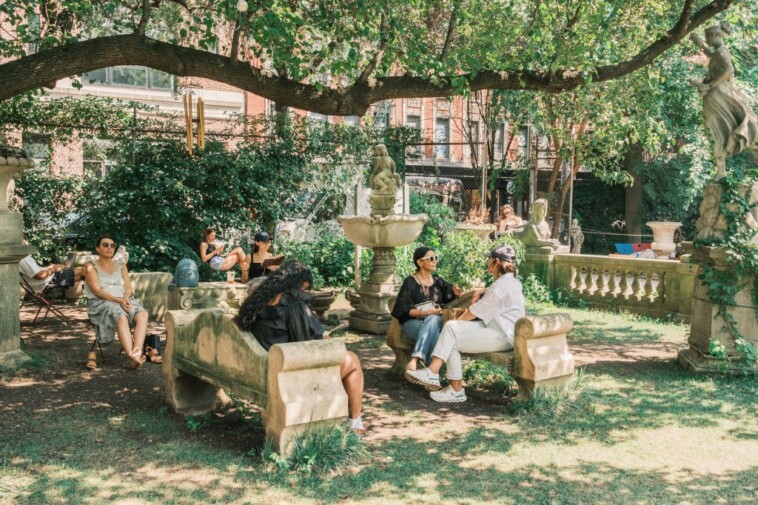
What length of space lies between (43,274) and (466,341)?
6122 mm

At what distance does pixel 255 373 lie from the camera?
16.9 feet

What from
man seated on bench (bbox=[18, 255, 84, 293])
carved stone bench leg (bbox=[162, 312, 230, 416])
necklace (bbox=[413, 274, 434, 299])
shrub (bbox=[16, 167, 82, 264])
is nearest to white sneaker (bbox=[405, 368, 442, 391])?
necklace (bbox=[413, 274, 434, 299])

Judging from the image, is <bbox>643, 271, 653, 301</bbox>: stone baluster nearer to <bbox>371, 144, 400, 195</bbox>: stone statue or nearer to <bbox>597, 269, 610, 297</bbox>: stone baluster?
<bbox>597, 269, 610, 297</bbox>: stone baluster

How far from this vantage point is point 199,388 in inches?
247

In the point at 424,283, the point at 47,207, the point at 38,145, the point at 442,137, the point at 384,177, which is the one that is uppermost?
the point at 442,137

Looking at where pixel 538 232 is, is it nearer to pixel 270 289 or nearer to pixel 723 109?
pixel 723 109

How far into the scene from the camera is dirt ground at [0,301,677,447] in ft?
19.7

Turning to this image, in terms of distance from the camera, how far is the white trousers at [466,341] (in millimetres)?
6551

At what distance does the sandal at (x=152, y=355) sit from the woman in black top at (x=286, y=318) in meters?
2.79

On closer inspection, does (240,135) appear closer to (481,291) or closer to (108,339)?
(108,339)

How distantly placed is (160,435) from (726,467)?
13.4ft

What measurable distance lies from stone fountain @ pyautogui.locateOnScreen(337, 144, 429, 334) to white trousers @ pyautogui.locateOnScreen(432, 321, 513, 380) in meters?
3.60

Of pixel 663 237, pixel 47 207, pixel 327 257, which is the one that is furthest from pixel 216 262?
pixel 663 237

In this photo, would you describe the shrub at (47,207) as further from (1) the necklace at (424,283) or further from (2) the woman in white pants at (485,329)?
(2) the woman in white pants at (485,329)
